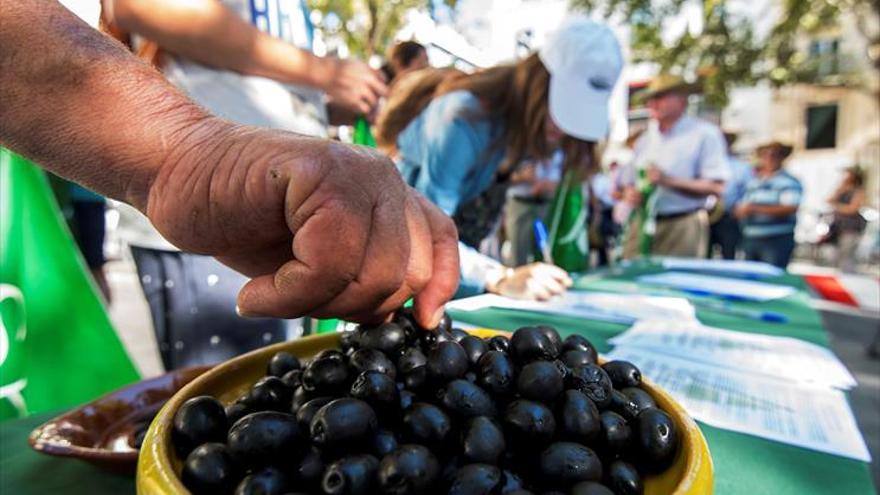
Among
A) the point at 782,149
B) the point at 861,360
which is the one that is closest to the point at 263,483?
the point at 861,360

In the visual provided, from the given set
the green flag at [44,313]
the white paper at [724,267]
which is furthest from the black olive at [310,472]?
the white paper at [724,267]

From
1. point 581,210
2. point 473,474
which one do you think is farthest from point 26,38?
point 581,210

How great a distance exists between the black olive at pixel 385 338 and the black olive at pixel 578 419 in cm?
17

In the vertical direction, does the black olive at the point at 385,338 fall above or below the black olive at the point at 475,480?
above

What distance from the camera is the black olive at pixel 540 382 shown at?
473 millimetres

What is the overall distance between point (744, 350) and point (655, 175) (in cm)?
243

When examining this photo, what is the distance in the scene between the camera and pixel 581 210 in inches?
99.0

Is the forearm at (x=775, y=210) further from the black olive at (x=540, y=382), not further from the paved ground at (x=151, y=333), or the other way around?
the black olive at (x=540, y=382)

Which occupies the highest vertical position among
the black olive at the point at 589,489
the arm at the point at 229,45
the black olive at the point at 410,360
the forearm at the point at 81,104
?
the arm at the point at 229,45

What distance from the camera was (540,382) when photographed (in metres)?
0.48

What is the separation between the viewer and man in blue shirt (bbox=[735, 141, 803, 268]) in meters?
4.54

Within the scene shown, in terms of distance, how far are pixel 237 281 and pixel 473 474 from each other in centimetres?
100

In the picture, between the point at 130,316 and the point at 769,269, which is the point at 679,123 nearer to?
the point at 769,269

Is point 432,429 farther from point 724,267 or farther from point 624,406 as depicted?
point 724,267
